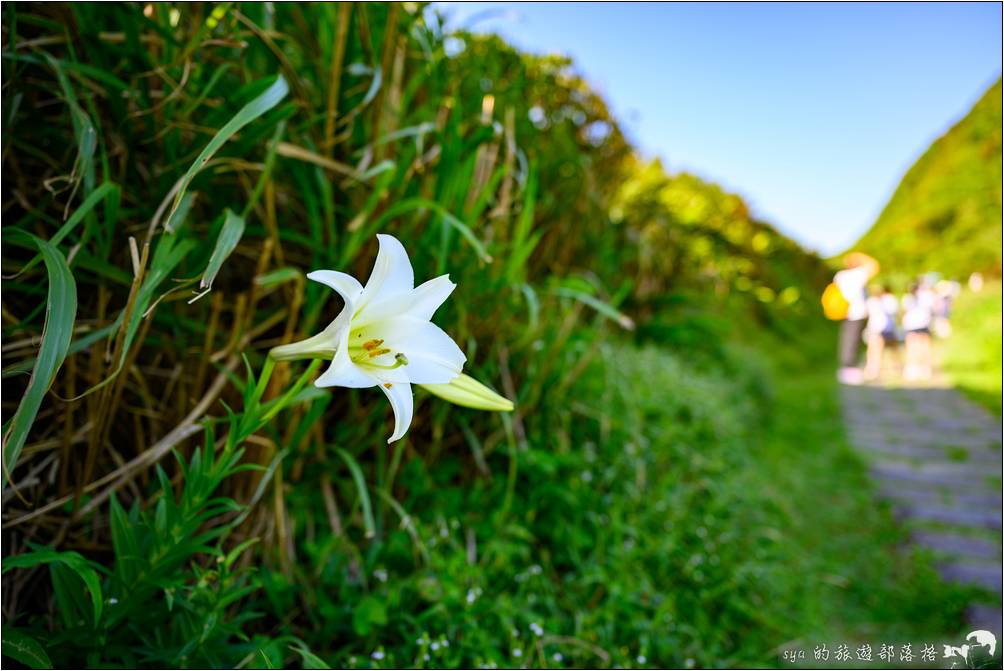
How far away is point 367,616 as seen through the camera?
1.12 meters

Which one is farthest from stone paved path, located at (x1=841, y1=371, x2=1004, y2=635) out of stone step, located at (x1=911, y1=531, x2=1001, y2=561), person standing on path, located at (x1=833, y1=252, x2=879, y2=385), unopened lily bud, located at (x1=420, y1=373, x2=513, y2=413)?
unopened lily bud, located at (x1=420, y1=373, x2=513, y2=413)

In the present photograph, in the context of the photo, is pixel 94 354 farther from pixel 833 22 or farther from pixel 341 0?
pixel 833 22

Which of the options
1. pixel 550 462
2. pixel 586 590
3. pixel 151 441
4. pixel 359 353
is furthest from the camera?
pixel 550 462

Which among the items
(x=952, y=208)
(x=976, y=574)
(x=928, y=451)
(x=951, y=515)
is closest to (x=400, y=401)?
(x=952, y=208)

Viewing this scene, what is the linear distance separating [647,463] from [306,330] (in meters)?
1.12

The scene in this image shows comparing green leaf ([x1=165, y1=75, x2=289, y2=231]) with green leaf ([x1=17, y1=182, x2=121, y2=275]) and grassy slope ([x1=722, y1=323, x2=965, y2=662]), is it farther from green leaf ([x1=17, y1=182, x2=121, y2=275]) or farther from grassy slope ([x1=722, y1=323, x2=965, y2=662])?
grassy slope ([x1=722, y1=323, x2=965, y2=662])

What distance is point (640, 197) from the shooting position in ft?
12.2

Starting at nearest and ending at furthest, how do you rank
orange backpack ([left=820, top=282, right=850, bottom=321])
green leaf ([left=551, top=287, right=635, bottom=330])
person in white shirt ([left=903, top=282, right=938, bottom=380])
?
green leaf ([left=551, top=287, right=635, bottom=330]) < person in white shirt ([left=903, top=282, right=938, bottom=380]) < orange backpack ([left=820, top=282, right=850, bottom=321])

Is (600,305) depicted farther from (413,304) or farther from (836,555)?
(836,555)

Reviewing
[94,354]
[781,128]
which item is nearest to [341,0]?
[94,354]

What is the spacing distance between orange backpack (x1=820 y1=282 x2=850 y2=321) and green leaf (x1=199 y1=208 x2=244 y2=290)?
2.85 metres

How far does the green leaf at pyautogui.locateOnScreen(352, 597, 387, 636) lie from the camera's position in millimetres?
1107

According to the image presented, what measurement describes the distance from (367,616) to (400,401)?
0.66 metres

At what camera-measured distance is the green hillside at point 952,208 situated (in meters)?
1.45
